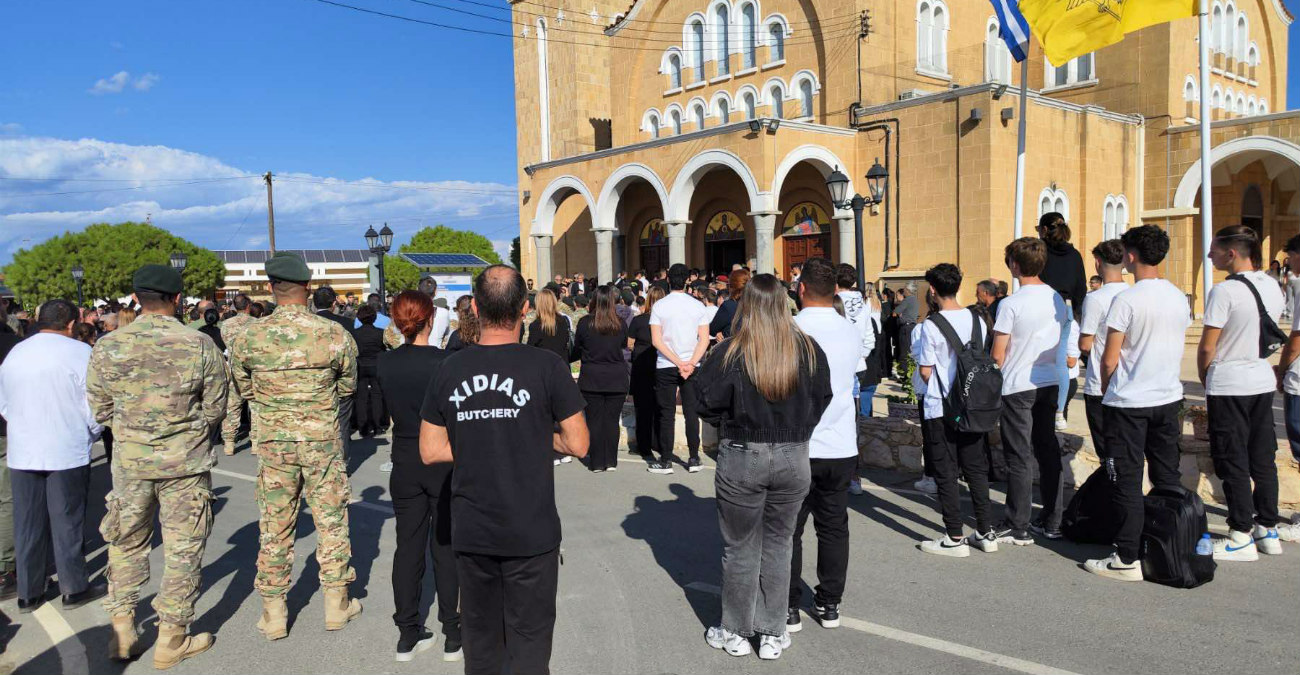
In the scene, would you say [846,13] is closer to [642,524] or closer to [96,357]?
[642,524]

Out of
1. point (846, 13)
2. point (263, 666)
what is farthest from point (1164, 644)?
point (846, 13)

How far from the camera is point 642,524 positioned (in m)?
6.48

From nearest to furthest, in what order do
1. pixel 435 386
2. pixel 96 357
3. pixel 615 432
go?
pixel 435 386 → pixel 96 357 → pixel 615 432

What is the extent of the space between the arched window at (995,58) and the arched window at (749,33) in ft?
22.9

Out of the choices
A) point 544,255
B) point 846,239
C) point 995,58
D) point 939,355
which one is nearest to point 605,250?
point 544,255

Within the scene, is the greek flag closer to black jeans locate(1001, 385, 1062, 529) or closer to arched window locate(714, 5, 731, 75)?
black jeans locate(1001, 385, 1062, 529)

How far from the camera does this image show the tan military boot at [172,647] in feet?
14.0

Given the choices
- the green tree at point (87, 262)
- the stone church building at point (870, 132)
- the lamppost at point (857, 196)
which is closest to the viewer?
the lamppost at point (857, 196)

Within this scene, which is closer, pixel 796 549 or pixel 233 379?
pixel 796 549

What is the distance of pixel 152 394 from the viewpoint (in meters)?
4.32

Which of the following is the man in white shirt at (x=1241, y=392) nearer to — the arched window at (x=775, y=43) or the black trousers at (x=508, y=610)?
the black trousers at (x=508, y=610)

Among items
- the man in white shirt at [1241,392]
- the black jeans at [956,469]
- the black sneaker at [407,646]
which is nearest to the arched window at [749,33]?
the man in white shirt at [1241,392]

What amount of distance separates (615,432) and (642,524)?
1942 mm

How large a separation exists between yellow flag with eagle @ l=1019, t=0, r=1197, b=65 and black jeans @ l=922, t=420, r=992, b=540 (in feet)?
28.7
